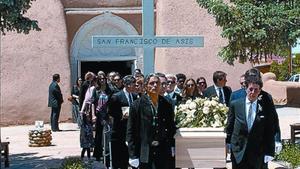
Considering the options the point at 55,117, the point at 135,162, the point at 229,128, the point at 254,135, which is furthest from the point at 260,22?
the point at 55,117

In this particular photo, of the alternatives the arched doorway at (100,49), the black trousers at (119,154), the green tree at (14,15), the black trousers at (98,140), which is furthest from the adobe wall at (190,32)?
the black trousers at (119,154)

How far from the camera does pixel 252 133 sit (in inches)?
261

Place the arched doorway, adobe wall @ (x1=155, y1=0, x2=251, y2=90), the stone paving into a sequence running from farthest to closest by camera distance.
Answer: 1. the arched doorway
2. adobe wall @ (x1=155, y1=0, x2=251, y2=90)
3. the stone paving

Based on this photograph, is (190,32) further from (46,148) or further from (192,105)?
(192,105)

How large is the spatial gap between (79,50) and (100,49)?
771mm

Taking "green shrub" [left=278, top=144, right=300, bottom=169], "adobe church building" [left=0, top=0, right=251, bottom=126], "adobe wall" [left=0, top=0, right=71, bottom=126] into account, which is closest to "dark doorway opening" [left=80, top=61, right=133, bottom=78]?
"adobe church building" [left=0, top=0, right=251, bottom=126]

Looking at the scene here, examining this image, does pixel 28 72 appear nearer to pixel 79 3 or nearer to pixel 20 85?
pixel 20 85

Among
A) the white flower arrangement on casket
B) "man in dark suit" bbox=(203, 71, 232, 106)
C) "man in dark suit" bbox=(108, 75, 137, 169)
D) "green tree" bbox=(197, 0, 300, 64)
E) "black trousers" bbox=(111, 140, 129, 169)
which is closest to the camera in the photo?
the white flower arrangement on casket

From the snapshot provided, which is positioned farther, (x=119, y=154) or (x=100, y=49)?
(x=100, y=49)

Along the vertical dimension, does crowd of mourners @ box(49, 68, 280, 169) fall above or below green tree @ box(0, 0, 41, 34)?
below

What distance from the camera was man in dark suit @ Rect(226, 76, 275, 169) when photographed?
6.64m

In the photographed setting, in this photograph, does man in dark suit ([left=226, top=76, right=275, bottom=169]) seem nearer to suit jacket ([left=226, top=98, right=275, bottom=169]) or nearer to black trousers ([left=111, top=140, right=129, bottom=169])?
suit jacket ([left=226, top=98, right=275, bottom=169])

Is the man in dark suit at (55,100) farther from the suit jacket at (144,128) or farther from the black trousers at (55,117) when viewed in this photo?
the suit jacket at (144,128)

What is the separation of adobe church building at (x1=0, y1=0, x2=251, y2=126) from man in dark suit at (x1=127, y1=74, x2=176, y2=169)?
14.9 metres
